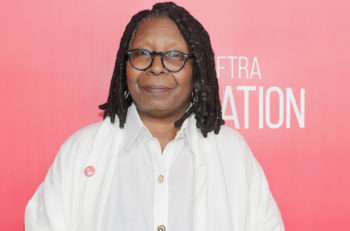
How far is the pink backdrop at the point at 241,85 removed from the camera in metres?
1.55

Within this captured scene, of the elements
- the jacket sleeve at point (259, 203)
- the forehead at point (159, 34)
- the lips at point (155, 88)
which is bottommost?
the jacket sleeve at point (259, 203)

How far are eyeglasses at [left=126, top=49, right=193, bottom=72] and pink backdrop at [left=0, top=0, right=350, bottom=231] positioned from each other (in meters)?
0.35

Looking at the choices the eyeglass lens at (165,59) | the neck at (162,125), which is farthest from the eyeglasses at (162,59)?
the neck at (162,125)

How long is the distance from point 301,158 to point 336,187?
0.18 m

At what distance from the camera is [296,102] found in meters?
1.62

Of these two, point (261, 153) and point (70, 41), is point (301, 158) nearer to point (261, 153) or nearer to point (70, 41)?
point (261, 153)

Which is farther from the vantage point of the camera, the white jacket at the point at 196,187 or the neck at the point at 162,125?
the neck at the point at 162,125

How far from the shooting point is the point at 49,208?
1.19 meters

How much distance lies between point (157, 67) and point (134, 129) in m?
0.20

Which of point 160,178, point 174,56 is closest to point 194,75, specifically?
point 174,56

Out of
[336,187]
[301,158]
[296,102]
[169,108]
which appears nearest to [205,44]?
[169,108]

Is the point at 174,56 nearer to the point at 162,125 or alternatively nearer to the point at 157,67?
the point at 157,67

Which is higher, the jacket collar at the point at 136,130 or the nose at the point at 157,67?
the nose at the point at 157,67

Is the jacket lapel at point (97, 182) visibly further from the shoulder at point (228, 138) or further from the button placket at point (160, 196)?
the shoulder at point (228, 138)
